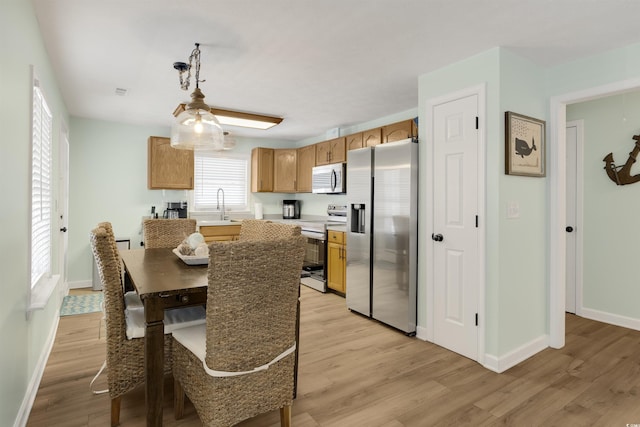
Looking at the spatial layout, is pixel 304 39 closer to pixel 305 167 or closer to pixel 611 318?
pixel 305 167

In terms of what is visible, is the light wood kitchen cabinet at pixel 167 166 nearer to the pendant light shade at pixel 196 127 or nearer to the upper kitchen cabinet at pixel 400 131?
the pendant light shade at pixel 196 127

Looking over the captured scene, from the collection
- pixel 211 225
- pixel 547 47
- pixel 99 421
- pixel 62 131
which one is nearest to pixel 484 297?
pixel 547 47

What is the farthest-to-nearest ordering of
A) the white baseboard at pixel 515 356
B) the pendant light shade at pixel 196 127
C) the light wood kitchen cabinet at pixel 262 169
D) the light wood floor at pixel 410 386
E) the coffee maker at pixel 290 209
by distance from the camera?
the coffee maker at pixel 290 209
the light wood kitchen cabinet at pixel 262 169
the white baseboard at pixel 515 356
the pendant light shade at pixel 196 127
the light wood floor at pixel 410 386

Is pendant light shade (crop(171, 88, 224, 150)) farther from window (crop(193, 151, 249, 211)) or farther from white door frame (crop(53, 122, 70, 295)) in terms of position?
window (crop(193, 151, 249, 211))

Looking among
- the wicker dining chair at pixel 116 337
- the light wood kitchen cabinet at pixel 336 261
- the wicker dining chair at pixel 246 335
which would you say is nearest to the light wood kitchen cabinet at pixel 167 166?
the light wood kitchen cabinet at pixel 336 261

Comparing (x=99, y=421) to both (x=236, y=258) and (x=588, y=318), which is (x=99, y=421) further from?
(x=588, y=318)

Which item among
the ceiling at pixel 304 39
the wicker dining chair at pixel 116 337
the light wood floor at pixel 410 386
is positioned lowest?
the light wood floor at pixel 410 386

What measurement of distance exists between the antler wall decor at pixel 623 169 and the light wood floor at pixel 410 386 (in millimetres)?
1454

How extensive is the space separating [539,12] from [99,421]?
3434 millimetres

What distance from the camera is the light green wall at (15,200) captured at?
1589mm

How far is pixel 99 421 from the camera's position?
1.96 meters

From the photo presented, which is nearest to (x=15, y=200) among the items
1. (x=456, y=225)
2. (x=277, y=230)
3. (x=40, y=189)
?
(x=40, y=189)

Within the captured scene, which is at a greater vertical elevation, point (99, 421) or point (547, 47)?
point (547, 47)

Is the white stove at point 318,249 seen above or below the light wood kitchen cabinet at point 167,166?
below
